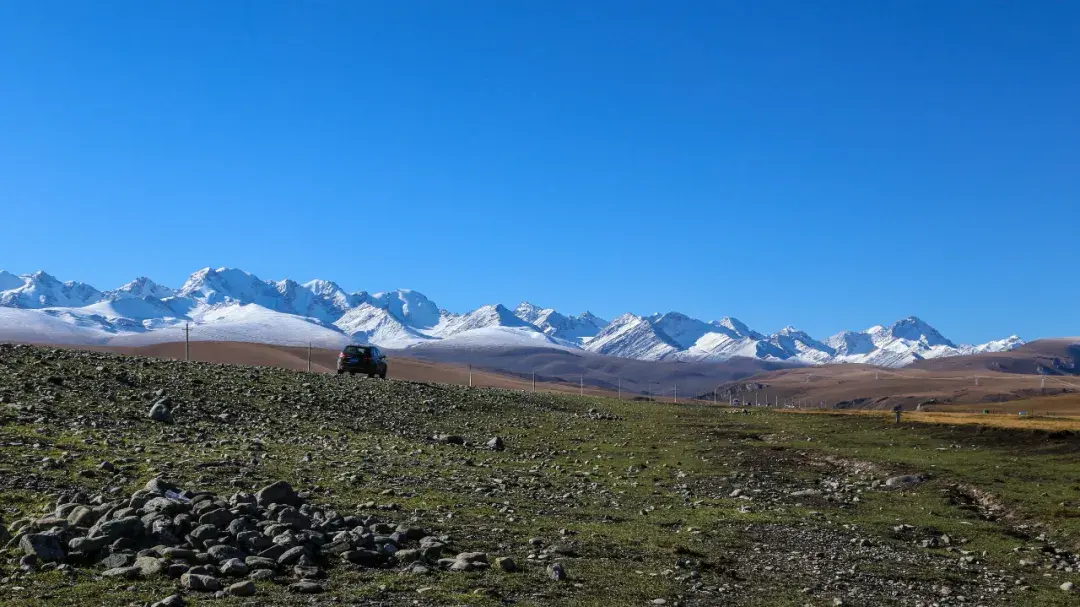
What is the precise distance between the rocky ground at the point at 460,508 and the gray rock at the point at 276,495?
0.07 metres

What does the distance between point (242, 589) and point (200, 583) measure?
576mm

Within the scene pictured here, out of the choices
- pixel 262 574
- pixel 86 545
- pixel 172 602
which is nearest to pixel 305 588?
pixel 262 574

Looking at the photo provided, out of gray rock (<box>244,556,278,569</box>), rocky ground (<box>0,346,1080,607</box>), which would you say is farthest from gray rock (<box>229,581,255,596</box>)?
gray rock (<box>244,556,278,569</box>)

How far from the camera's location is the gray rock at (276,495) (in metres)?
16.6

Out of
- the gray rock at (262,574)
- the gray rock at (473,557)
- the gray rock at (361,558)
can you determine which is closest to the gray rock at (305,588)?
the gray rock at (262,574)

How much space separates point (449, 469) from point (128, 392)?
15.4m

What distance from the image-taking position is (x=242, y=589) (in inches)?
476

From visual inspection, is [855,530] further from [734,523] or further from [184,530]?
[184,530]

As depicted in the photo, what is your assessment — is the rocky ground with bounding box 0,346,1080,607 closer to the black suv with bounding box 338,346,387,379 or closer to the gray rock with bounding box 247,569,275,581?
the gray rock with bounding box 247,569,275,581

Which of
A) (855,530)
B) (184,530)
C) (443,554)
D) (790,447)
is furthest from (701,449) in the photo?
(184,530)

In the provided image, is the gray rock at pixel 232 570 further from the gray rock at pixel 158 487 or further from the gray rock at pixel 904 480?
the gray rock at pixel 904 480

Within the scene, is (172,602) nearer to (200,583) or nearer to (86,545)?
(200,583)

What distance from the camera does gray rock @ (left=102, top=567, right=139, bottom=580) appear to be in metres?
12.4

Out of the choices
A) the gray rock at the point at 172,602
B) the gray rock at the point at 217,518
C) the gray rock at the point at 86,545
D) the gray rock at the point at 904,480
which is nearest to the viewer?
the gray rock at the point at 172,602
